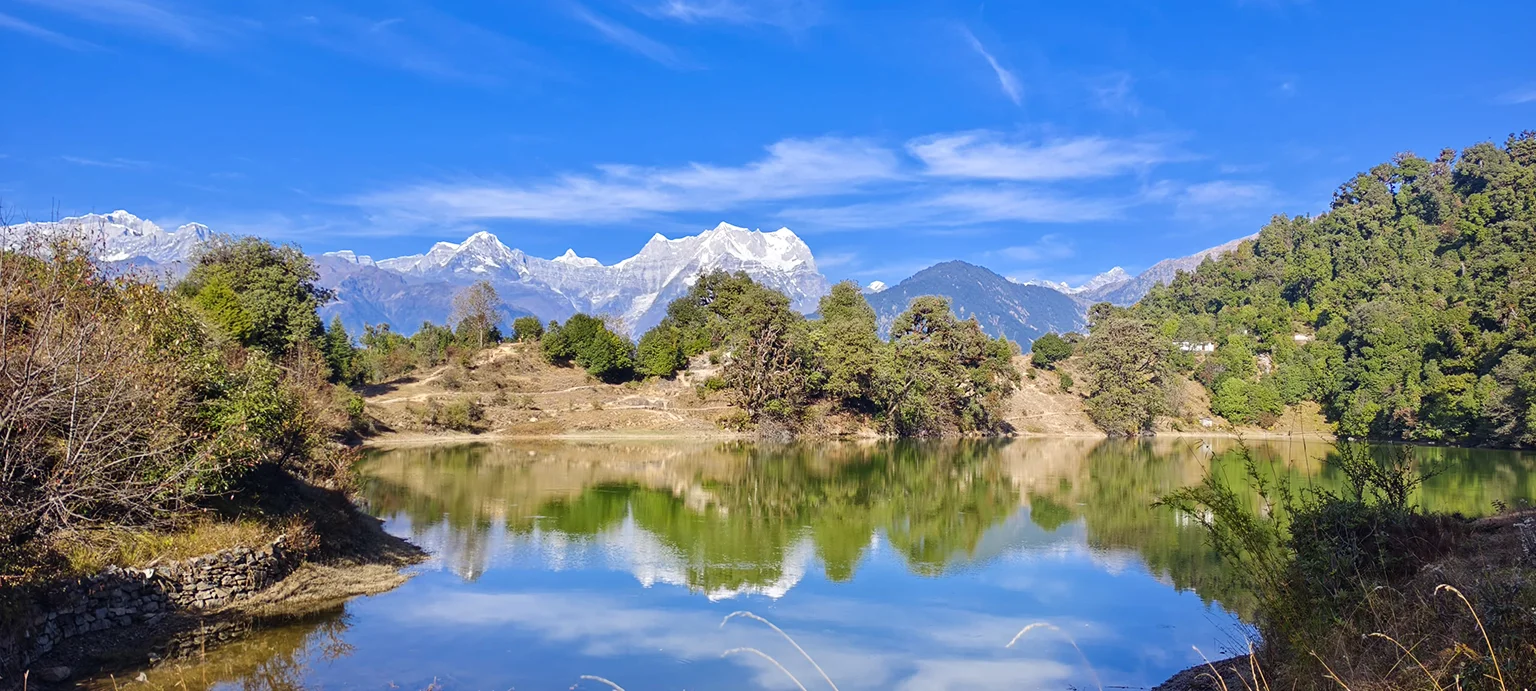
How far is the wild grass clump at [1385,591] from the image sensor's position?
630cm

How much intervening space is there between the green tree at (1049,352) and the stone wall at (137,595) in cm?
7953

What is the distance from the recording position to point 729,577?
19562 mm

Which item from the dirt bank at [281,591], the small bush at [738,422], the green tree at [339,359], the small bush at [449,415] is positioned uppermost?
the green tree at [339,359]

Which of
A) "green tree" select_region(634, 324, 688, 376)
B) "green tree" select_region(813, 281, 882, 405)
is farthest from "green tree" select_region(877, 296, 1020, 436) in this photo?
"green tree" select_region(634, 324, 688, 376)

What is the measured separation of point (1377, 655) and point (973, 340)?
214 ft

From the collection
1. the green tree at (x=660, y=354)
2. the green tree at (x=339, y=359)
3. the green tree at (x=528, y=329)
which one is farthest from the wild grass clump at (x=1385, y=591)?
the green tree at (x=528, y=329)

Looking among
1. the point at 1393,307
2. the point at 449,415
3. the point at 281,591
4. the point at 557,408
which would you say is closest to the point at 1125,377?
the point at 1393,307

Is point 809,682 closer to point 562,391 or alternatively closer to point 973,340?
point 562,391

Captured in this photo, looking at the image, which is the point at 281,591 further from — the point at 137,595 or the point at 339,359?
the point at 339,359

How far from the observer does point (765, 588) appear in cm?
1862

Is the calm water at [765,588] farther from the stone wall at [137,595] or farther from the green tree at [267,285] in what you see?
the green tree at [267,285]

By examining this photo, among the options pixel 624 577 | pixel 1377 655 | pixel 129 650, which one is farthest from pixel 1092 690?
pixel 129 650

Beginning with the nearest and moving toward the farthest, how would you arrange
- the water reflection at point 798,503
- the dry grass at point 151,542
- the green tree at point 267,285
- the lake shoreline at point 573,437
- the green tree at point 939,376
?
the dry grass at point 151,542
the water reflection at point 798,503
the green tree at point 267,285
the lake shoreline at point 573,437
the green tree at point 939,376

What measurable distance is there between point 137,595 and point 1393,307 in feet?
292
